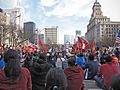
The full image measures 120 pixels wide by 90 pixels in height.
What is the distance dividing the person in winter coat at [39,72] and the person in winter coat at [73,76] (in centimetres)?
50

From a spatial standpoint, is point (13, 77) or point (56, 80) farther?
point (13, 77)

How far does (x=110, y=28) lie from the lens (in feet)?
598

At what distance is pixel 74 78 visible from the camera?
27.1ft

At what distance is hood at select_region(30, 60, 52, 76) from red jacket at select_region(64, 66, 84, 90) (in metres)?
0.53

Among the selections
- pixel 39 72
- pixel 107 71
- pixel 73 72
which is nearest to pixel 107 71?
pixel 107 71

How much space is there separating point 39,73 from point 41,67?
0.25 m

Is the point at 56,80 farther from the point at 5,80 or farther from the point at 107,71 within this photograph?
the point at 107,71

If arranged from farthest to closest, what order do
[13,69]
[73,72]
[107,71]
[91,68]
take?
[91,68], [107,71], [73,72], [13,69]

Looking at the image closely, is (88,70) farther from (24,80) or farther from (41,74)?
(24,80)

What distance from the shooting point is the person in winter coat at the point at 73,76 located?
323 inches

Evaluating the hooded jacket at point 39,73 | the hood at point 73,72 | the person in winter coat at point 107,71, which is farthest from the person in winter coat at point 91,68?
the hooded jacket at point 39,73

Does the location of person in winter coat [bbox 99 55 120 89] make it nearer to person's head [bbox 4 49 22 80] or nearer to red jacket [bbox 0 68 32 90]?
red jacket [bbox 0 68 32 90]

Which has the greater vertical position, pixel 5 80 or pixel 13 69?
pixel 13 69

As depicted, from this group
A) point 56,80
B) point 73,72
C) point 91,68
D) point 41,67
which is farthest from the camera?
point 91,68
